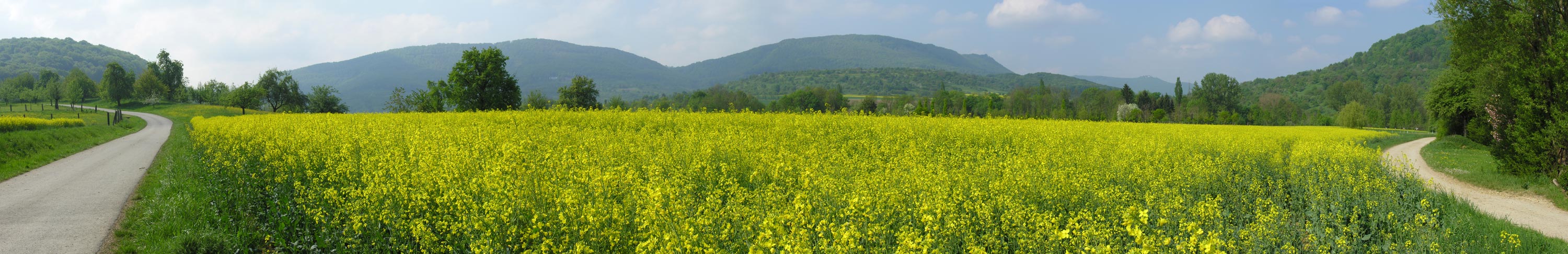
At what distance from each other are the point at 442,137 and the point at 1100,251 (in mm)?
11066

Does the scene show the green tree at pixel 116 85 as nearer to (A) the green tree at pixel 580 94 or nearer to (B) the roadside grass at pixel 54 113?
(B) the roadside grass at pixel 54 113

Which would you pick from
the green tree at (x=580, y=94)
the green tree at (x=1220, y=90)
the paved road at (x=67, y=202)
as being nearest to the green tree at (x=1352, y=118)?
the green tree at (x=1220, y=90)

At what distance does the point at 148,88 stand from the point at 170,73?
56.8ft

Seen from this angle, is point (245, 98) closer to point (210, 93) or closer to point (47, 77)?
point (210, 93)

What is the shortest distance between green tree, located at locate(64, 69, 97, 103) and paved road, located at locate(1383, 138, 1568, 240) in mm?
102854

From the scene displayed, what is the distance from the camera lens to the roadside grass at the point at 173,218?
6531 mm

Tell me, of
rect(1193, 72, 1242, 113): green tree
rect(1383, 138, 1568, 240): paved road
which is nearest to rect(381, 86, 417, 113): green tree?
rect(1383, 138, 1568, 240): paved road

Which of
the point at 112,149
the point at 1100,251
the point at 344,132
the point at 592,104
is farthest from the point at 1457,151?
the point at 592,104

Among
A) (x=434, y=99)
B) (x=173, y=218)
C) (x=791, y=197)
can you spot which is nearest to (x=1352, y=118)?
(x=791, y=197)

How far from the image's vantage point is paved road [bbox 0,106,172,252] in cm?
679

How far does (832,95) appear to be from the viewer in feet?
355

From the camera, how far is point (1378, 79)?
131625 mm

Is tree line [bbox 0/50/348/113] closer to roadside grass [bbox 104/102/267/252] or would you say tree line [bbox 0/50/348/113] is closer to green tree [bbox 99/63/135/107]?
green tree [bbox 99/63/135/107]

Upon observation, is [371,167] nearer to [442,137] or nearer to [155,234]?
[155,234]
